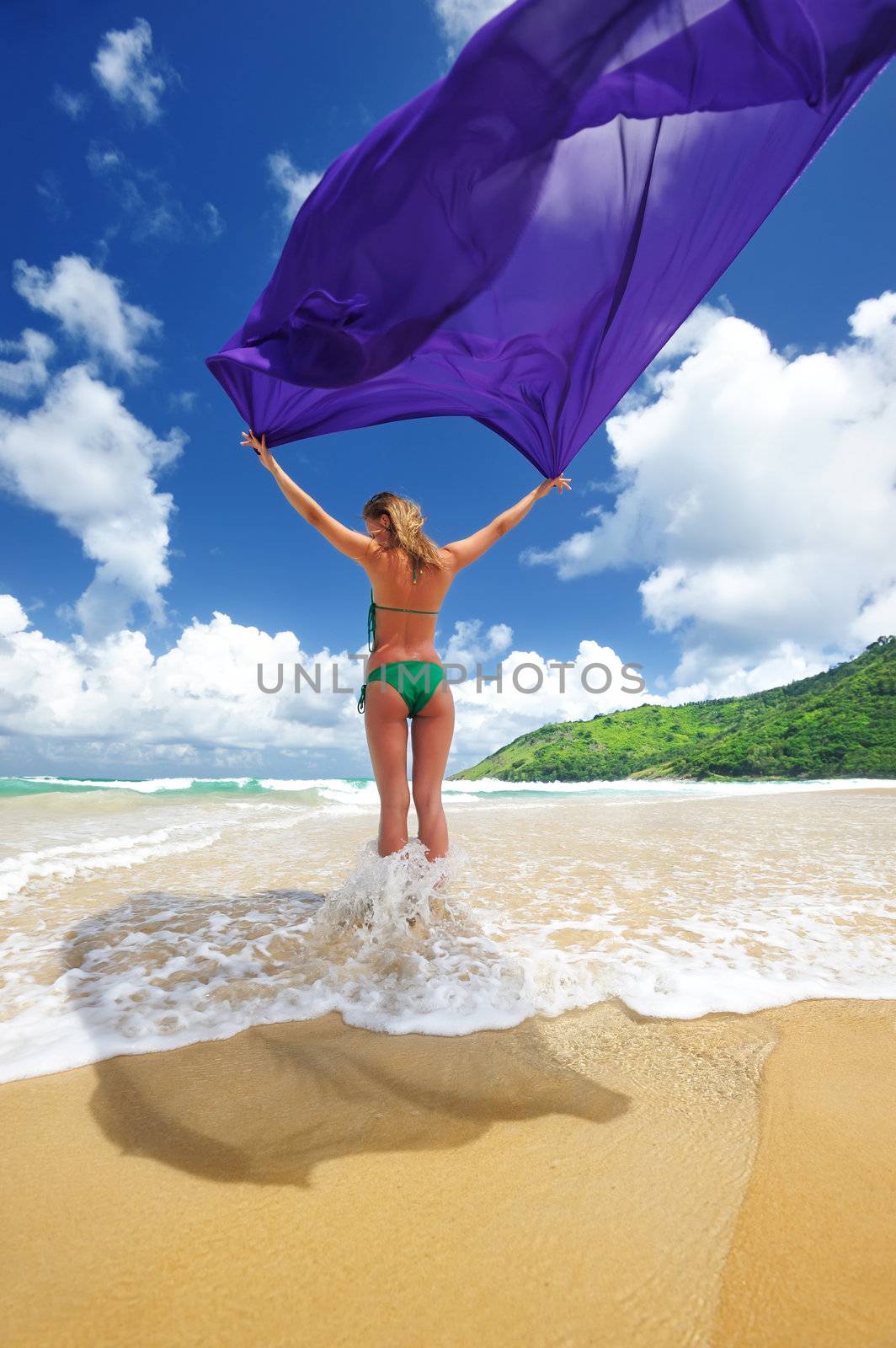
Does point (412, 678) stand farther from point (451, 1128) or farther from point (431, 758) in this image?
point (451, 1128)

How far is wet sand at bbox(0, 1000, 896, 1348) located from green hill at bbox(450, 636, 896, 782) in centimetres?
3828

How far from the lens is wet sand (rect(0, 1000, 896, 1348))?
1153 mm

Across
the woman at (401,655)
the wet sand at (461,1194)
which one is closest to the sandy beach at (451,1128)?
the wet sand at (461,1194)

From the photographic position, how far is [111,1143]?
5.72 ft

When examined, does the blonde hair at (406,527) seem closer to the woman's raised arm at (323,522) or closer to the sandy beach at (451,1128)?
the woman's raised arm at (323,522)

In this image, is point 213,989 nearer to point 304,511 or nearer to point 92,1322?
point 92,1322

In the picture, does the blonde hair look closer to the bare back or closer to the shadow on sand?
the bare back

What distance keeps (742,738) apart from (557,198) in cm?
4484

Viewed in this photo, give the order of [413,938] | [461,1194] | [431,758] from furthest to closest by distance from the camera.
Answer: [431,758]
[413,938]
[461,1194]

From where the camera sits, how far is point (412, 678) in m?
3.60

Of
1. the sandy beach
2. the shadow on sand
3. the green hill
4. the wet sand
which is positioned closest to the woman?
the sandy beach

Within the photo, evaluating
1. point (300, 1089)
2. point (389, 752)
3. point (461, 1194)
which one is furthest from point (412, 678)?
point (461, 1194)

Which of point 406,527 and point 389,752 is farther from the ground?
point 406,527

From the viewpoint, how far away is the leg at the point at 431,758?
3.69 meters
